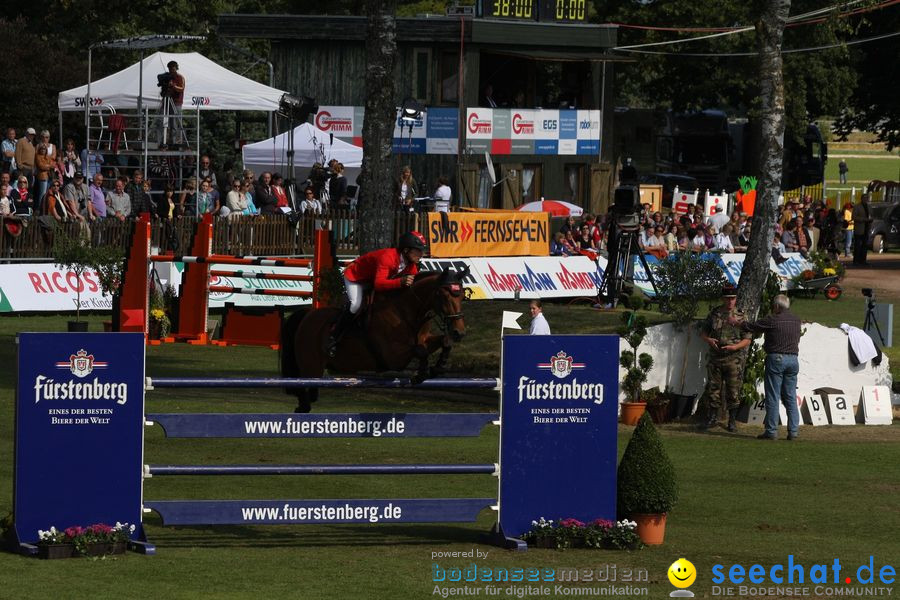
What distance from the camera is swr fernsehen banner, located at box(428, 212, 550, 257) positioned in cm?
3434

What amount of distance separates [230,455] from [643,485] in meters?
6.22

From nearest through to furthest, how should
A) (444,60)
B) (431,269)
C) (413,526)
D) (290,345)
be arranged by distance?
(413,526), (290,345), (431,269), (444,60)

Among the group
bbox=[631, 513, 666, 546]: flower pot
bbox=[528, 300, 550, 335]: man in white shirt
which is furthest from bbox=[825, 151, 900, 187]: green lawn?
bbox=[631, 513, 666, 546]: flower pot

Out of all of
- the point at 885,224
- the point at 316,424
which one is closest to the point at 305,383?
the point at 316,424

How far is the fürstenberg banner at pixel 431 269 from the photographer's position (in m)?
30.3

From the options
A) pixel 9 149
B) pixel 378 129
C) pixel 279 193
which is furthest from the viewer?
pixel 279 193

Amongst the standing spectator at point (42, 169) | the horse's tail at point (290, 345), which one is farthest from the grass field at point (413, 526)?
the standing spectator at point (42, 169)

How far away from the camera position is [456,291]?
14102 mm

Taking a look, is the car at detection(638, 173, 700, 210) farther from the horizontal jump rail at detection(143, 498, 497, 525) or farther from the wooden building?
the horizontal jump rail at detection(143, 498, 497, 525)


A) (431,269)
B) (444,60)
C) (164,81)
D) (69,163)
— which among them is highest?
(444,60)

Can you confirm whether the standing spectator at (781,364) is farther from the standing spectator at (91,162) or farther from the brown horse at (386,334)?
the standing spectator at (91,162)

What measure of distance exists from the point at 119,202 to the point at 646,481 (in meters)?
23.0

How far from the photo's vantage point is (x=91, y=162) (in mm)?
37000

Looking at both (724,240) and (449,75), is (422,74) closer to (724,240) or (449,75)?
(449,75)
